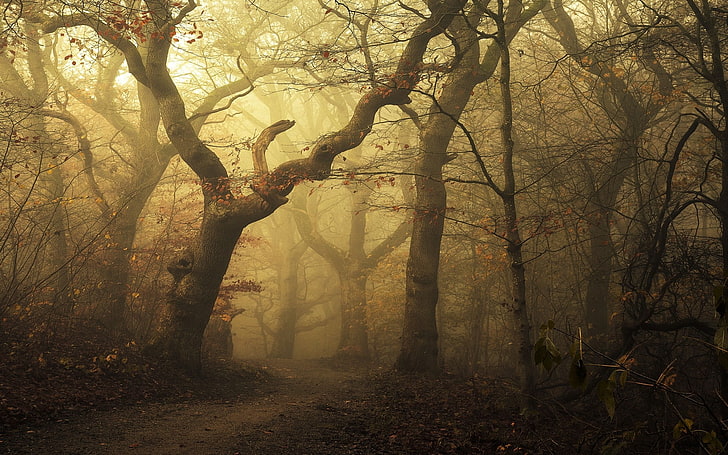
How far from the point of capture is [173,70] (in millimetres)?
18812

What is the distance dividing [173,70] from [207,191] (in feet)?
35.4

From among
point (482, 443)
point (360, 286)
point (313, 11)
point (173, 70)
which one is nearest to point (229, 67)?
point (173, 70)

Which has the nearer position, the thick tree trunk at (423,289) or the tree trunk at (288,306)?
the thick tree trunk at (423,289)

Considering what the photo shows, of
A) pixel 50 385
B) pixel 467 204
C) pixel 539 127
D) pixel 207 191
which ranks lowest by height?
pixel 50 385

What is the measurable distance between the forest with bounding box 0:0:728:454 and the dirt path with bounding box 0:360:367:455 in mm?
54

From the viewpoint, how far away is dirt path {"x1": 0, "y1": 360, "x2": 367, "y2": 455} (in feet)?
16.8

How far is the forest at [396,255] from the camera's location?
6.06 metres

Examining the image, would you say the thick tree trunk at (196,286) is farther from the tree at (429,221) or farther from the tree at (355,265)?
the tree at (355,265)

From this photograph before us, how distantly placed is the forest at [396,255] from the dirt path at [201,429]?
54 millimetres

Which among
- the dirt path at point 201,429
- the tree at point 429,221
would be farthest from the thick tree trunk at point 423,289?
the dirt path at point 201,429

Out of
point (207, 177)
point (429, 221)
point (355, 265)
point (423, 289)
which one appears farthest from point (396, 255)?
point (207, 177)

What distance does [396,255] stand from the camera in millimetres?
20188

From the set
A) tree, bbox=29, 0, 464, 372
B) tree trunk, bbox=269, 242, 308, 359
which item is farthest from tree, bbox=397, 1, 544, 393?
tree trunk, bbox=269, 242, 308, 359

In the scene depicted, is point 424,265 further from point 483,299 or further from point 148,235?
point 148,235
